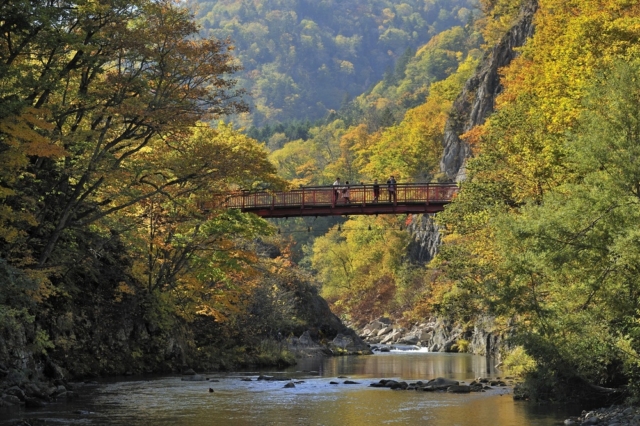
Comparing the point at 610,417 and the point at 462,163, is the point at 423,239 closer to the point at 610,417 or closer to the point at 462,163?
the point at 462,163

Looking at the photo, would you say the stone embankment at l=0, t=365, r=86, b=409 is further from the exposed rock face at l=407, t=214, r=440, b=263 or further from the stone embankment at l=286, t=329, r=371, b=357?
the exposed rock face at l=407, t=214, r=440, b=263

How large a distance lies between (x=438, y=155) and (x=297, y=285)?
130ft

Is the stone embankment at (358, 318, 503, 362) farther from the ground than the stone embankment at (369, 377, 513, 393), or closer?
farther from the ground

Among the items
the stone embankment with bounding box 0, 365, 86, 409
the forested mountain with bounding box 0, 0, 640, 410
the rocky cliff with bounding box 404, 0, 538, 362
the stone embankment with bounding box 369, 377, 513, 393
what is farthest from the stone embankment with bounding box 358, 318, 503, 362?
the stone embankment with bounding box 0, 365, 86, 409

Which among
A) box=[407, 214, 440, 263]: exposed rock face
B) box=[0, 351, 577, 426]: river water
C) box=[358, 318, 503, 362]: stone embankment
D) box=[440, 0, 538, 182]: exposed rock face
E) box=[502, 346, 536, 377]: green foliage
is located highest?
box=[440, 0, 538, 182]: exposed rock face

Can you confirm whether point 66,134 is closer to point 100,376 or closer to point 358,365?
point 100,376

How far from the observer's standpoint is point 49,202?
25.2 meters

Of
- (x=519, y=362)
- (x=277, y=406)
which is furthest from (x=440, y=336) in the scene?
(x=277, y=406)

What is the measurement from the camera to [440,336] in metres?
57.8

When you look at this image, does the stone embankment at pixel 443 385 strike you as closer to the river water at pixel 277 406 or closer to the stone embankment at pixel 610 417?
the river water at pixel 277 406

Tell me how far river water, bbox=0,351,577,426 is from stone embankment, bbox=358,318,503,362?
1303 cm

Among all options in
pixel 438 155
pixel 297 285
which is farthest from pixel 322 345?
pixel 438 155

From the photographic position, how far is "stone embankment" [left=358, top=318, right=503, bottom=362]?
44969 mm

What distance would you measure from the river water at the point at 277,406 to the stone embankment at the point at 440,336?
1303cm
